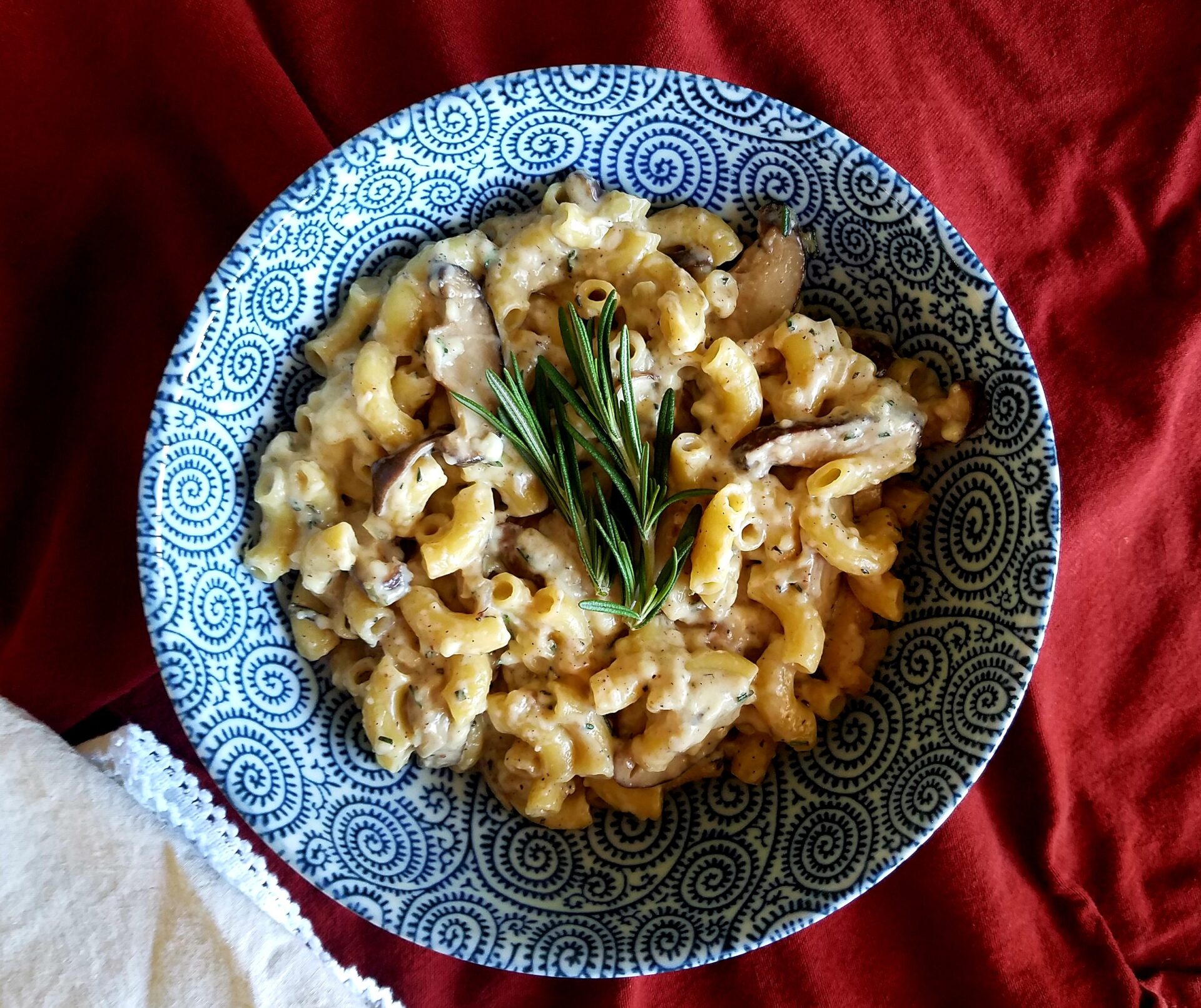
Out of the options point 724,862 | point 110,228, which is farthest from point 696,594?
point 110,228

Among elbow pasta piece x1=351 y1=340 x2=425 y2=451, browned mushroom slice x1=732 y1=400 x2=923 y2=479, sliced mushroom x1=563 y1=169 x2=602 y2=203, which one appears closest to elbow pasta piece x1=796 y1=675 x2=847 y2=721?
browned mushroom slice x1=732 y1=400 x2=923 y2=479

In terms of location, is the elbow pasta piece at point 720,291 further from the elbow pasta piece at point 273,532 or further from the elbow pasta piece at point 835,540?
the elbow pasta piece at point 273,532

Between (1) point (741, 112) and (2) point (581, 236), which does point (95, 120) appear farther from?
(1) point (741, 112)

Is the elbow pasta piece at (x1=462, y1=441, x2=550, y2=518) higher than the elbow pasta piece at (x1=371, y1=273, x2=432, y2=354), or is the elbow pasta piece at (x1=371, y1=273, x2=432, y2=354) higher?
the elbow pasta piece at (x1=371, y1=273, x2=432, y2=354)

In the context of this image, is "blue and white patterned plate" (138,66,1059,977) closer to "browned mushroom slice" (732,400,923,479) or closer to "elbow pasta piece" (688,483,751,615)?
"browned mushroom slice" (732,400,923,479)

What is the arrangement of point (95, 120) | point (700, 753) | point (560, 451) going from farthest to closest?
point (95, 120)
point (700, 753)
point (560, 451)

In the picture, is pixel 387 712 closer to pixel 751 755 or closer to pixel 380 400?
pixel 380 400

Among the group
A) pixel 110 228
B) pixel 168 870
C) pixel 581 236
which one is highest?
pixel 581 236
